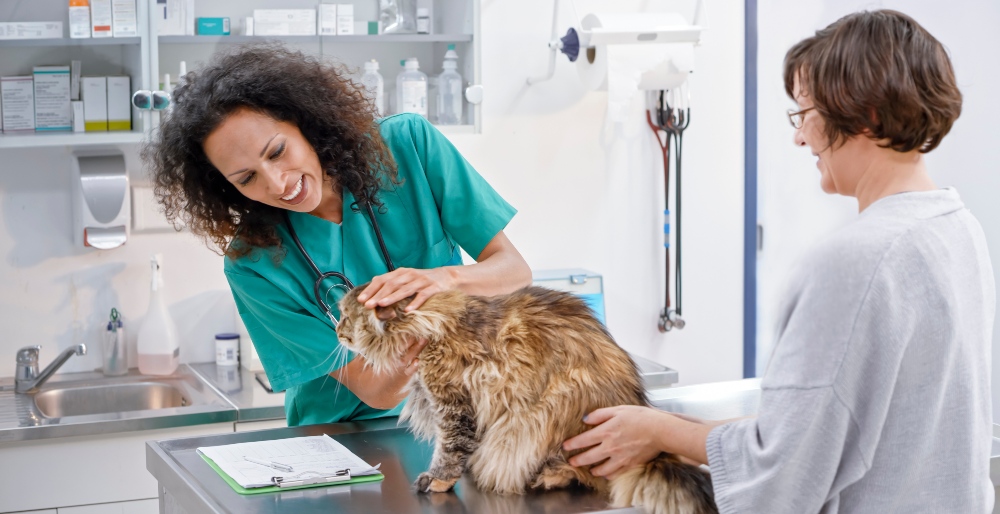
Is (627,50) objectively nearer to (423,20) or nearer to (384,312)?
(423,20)

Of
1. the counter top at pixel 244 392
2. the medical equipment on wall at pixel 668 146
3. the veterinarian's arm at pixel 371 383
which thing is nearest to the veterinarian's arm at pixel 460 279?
the veterinarian's arm at pixel 371 383

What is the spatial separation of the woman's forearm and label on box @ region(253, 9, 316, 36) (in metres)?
1.24

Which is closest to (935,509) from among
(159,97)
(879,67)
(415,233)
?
(879,67)

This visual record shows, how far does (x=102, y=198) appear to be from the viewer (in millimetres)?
2941

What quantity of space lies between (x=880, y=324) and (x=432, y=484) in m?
0.67

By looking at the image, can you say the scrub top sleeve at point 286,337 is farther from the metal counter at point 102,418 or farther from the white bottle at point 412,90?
the white bottle at point 412,90

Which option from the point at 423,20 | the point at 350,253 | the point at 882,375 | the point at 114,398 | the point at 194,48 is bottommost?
the point at 114,398

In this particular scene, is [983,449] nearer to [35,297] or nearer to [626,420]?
[626,420]

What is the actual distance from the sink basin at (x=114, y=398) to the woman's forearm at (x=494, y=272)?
4.81 feet

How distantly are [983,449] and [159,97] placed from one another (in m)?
2.26

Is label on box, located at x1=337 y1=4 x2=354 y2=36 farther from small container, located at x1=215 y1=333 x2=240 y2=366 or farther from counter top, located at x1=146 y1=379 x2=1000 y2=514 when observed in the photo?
counter top, located at x1=146 y1=379 x2=1000 y2=514

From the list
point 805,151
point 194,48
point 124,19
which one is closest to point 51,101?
point 124,19

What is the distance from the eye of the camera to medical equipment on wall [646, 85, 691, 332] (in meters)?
3.38

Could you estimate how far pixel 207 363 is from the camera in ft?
10.5
